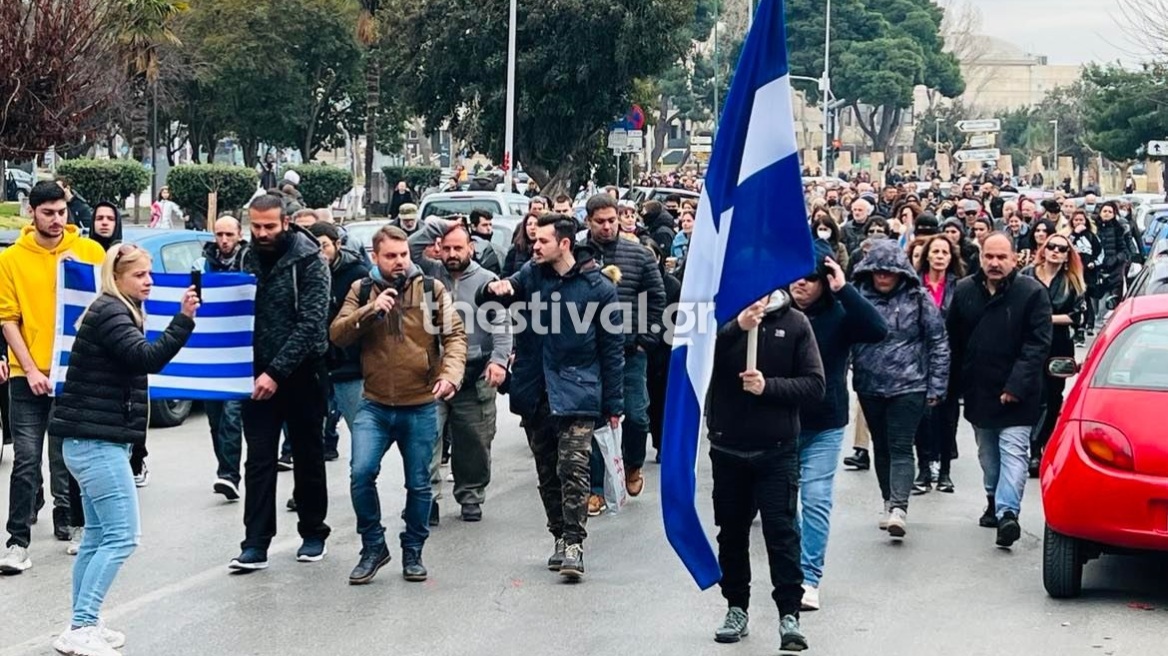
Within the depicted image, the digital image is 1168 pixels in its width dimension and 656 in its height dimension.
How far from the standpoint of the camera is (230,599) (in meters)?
8.33

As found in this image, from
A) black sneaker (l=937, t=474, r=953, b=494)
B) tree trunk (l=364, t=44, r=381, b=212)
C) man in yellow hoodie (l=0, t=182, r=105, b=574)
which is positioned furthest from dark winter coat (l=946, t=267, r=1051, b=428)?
tree trunk (l=364, t=44, r=381, b=212)

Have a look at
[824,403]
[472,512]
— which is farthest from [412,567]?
[824,403]

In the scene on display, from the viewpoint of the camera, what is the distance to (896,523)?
9.77 meters

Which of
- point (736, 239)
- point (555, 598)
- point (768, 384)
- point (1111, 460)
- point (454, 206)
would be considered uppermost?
point (736, 239)

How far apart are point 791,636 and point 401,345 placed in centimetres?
261

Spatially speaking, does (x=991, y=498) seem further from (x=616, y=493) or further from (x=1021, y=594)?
(x=616, y=493)

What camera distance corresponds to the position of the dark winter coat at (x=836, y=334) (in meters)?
8.32

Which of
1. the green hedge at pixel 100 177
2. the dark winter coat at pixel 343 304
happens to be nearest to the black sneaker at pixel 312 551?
the dark winter coat at pixel 343 304

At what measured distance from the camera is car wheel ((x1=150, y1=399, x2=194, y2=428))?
14.3m

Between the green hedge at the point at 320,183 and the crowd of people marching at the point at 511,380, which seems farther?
the green hedge at the point at 320,183

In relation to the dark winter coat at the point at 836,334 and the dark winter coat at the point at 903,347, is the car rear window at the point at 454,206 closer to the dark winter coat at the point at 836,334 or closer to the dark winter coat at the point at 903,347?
the dark winter coat at the point at 903,347

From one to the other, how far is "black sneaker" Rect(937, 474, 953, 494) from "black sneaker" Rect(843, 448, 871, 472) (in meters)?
0.85

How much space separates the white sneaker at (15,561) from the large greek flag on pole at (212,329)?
93 centimetres

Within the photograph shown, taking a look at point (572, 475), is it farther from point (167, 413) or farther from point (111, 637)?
point (167, 413)
